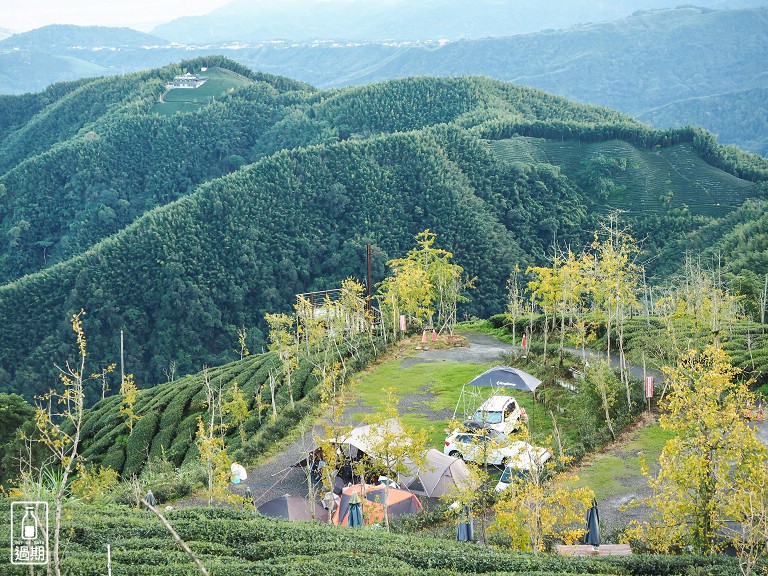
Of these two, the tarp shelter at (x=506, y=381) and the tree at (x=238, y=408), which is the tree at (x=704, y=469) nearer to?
the tarp shelter at (x=506, y=381)

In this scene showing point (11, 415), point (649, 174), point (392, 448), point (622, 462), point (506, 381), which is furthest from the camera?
point (649, 174)

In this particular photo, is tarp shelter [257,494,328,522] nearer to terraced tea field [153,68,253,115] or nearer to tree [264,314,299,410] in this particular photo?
tree [264,314,299,410]

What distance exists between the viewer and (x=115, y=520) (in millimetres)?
19578

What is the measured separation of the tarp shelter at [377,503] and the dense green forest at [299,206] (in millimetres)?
42623

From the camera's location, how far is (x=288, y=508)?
23766 millimetres

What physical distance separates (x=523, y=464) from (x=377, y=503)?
4.21m

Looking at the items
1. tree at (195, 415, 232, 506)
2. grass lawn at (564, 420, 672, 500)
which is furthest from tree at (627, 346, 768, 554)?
tree at (195, 415, 232, 506)

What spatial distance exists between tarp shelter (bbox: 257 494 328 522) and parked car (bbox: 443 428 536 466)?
4663 millimetres

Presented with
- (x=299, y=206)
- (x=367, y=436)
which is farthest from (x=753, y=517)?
(x=299, y=206)

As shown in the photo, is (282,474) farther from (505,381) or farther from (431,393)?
→ (505,381)

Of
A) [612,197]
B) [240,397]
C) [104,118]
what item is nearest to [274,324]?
[240,397]

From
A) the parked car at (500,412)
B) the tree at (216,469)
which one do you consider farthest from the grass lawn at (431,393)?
the tree at (216,469)

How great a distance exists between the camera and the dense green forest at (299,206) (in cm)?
8412

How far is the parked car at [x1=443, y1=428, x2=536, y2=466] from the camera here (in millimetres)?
22125
